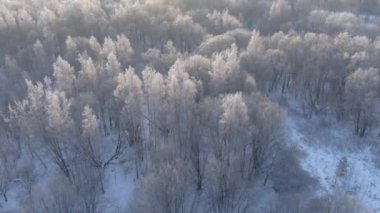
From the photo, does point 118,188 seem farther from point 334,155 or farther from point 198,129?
point 334,155

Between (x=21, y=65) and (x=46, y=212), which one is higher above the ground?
(x=21, y=65)

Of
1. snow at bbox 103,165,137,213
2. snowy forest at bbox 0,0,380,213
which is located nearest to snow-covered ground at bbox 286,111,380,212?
snowy forest at bbox 0,0,380,213

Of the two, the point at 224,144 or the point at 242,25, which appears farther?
the point at 242,25

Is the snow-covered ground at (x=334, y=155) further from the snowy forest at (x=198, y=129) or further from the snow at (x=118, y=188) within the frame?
the snow at (x=118, y=188)

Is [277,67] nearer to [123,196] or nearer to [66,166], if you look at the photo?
[123,196]

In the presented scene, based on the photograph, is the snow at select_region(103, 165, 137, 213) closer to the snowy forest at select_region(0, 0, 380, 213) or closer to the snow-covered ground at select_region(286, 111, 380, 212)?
the snowy forest at select_region(0, 0, 380, 213)

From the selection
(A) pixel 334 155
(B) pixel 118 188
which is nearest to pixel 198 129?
(B) pixel 118 188

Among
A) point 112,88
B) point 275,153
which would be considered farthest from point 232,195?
point 112,88
